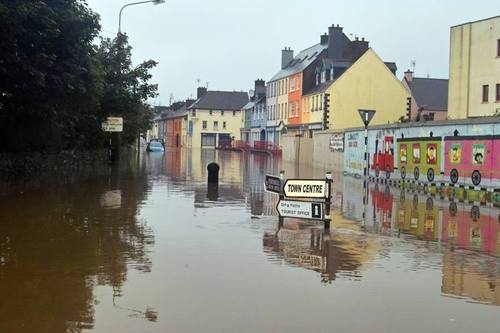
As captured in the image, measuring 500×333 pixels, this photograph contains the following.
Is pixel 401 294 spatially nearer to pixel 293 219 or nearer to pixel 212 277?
pixel 212 277

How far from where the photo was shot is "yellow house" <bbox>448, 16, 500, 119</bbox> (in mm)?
42969

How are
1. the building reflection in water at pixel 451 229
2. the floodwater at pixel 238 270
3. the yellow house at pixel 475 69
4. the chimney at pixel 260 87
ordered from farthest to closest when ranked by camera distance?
the chimney at pixel 260 87 < the yellow house at pixel 475 69 < the building reflection in water at pixel 451 229 < the floodwater at pixel 238 270

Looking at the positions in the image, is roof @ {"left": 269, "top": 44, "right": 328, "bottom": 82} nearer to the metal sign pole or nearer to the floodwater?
the floodwater

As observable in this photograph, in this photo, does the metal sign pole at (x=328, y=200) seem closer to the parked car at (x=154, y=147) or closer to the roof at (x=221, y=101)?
the parked car at (x=154, y=147)

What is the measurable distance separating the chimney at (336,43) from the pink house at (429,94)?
37.7ft

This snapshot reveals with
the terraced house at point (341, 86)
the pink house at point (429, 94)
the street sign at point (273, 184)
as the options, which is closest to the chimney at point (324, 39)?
the terraced house at point (341, 86)

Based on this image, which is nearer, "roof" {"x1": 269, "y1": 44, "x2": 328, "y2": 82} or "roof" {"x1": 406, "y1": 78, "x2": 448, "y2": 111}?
"roof" {"x1": 269, "y1": 44, "x2": 328, "y2": 82}

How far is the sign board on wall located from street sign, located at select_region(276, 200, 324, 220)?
22.0 metres

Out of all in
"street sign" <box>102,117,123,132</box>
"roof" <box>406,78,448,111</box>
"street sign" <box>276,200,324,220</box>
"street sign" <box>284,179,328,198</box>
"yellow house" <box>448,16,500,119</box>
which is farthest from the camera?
"roof" <box>406,78,448,111</box>

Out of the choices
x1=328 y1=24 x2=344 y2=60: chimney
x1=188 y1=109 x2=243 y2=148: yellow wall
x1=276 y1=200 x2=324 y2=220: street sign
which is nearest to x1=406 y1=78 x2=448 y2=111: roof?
x1=328 y1=24 x2=344 y2=60: chimney

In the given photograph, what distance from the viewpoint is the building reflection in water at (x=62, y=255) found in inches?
250

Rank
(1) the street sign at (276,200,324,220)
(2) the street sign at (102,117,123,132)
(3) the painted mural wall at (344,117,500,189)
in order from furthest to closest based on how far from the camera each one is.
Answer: (2) the street sign at (102,117,123,132) < (3) the painted mural wall at (344,117,500,189) < (1) the street sign at (276,200,324,220)

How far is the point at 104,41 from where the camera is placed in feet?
117

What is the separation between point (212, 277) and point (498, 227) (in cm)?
824
